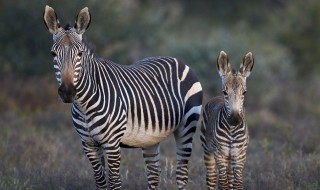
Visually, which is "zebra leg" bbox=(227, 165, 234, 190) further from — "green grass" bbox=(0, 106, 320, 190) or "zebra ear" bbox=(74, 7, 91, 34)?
"zebra ear" bbox=(74, 7, 91, 34)

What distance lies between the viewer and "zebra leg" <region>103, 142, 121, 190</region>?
816cm

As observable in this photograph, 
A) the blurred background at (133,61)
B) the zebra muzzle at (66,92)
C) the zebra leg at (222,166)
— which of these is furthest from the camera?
the blurred background at (133,61)

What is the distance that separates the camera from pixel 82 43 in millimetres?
8000

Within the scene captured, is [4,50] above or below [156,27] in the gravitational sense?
below

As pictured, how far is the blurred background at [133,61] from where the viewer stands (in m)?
10.1

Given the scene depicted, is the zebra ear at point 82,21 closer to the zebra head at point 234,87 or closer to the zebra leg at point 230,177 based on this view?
the zebra head at point 234,87

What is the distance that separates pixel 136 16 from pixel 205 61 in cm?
263

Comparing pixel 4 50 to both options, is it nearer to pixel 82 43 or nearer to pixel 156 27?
pixel 156 27

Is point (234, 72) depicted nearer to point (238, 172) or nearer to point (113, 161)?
point (238, 172)

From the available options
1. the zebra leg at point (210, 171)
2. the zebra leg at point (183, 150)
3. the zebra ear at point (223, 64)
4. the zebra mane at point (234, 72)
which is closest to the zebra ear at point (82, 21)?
the zebra ear at point (223, 64)

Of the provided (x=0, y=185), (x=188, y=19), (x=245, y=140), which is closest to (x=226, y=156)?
(x=245, y=140)

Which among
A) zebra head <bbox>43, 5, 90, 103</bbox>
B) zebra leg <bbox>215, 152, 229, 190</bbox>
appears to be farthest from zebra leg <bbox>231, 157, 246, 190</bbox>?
zebra head <bbox>43, 5, 90, 103</bbox>

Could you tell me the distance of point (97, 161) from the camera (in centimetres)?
848

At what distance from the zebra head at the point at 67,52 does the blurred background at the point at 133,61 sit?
1.99 m
